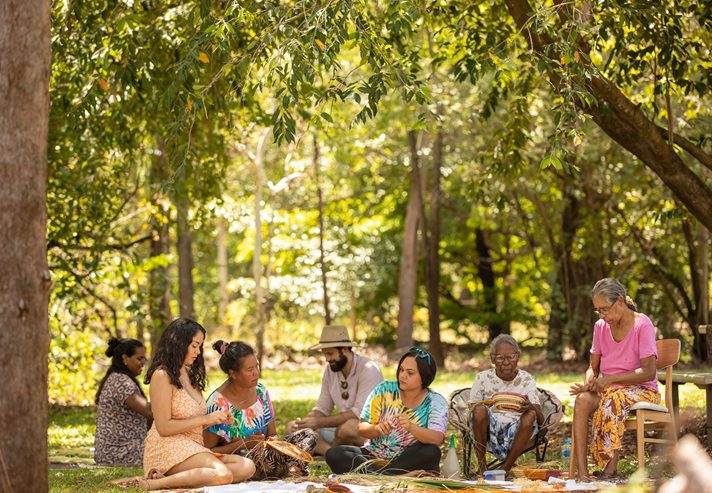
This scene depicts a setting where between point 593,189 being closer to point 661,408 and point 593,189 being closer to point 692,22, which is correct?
point 692,22

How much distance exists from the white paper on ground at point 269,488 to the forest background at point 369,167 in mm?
1912

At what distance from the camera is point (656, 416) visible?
7.28 metres

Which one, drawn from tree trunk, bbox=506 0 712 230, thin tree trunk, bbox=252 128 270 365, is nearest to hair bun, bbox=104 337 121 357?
tree trunk, bbox=506 0 712 230

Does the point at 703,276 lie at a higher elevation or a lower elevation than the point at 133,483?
higher

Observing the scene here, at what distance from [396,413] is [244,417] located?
1.08m

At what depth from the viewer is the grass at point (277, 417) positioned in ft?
25.7

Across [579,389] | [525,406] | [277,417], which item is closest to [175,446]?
[525,406]

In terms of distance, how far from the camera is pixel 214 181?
43.7 feet

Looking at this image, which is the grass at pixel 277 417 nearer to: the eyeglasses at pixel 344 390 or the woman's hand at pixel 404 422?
the eyeglasses at pixel 344 390

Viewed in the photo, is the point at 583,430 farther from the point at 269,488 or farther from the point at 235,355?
the point at 235,355

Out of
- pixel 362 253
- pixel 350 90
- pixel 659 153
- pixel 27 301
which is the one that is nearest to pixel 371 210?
pixel 362 253

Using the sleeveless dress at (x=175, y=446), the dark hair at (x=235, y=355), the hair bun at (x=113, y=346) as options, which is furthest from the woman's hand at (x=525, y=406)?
the hair bun at (x=113, y=346)

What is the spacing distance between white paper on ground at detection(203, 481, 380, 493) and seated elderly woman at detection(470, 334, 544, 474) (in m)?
1.44

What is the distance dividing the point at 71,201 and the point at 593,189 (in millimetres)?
10035
